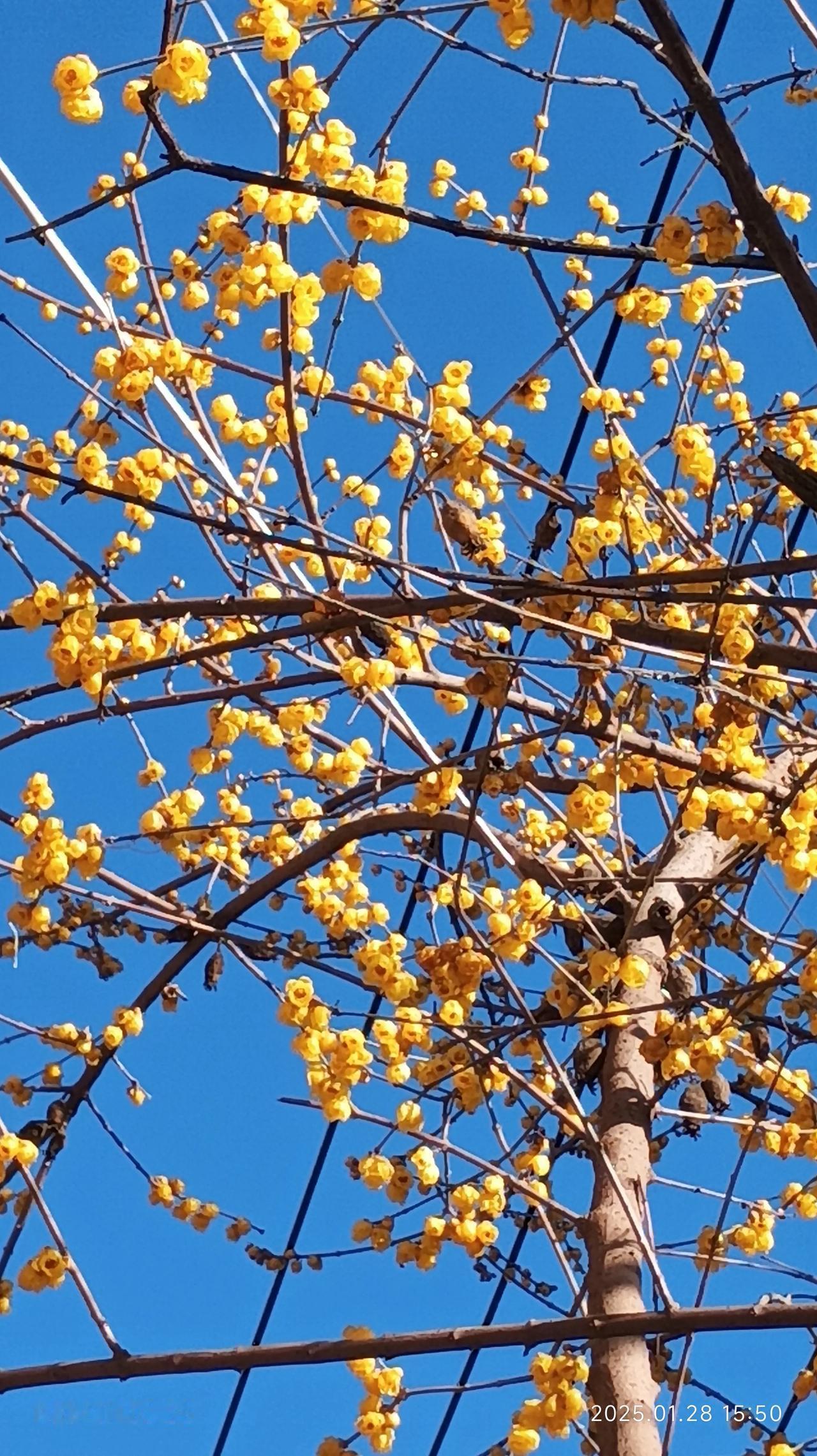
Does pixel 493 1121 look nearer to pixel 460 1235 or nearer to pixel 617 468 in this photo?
pixel 460 1235

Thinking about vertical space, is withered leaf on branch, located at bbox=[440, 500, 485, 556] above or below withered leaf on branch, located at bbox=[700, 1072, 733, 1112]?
above

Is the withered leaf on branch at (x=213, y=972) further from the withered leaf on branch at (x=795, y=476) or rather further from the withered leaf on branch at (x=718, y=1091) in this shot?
the withered leaf on branch at (x=795, y=476)

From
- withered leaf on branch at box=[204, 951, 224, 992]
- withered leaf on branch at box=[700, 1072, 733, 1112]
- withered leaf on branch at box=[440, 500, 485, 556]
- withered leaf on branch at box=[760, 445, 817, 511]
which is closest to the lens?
withered leaf on branch at box=[760, 445, 817, 511]

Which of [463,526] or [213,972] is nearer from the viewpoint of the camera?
[463,526]

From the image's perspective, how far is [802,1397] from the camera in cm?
356

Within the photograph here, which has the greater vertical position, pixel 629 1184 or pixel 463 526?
pixel 463 526

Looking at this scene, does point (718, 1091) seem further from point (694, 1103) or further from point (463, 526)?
point (463, 526)

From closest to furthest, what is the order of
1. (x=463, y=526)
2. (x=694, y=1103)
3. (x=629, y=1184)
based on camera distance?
(x=463, y=526) < (x=629, y=1184) < (x=694, y=1103)

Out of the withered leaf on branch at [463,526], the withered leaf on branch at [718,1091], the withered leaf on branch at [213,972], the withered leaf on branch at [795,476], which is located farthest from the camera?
the withered leaf on branch at [213,972]

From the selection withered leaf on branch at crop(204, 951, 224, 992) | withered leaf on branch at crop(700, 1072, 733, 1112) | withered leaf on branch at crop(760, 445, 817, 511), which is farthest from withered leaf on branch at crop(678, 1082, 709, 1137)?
withered leaf on branch at crop(760, 445, 817, 511)

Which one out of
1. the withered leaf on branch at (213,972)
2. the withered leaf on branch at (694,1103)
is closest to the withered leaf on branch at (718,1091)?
the withered leaf on branch at (694,1103)

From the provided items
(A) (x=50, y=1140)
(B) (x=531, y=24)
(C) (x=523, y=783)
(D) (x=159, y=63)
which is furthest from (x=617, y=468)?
(A) (x=50, y=1140)

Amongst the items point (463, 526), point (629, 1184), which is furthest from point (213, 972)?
point (463, 526)

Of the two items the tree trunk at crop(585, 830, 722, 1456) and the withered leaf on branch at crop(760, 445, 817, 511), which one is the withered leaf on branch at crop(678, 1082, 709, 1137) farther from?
the withered leaf on branch at crop(760, 445, 817, 511)
